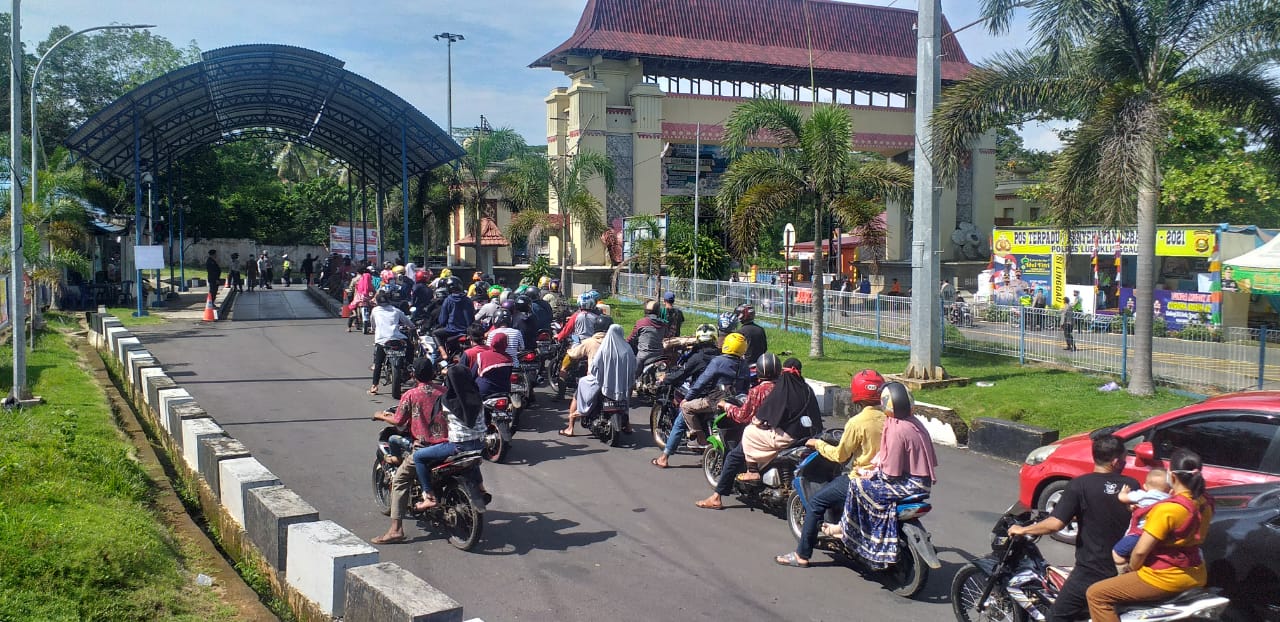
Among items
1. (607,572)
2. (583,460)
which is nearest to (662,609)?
(607,572)

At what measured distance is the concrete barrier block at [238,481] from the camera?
709 cm

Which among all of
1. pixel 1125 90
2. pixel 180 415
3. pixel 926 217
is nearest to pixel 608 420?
pixel 180 415

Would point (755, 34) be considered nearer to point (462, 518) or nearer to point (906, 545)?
point (462, 518)

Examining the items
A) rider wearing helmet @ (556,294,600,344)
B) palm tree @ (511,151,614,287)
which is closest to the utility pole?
rider wearing helmet @ (556,294,600,344)

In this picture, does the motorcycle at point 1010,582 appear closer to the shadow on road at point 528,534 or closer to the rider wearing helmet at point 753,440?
the rider wearing helmet at point 753,440

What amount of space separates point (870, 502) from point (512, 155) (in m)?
32.5

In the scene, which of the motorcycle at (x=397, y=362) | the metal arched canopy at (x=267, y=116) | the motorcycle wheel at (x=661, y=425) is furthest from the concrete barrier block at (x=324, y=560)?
the metal arched canopy at (x=267, y=116)

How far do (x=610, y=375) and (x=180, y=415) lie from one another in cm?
457

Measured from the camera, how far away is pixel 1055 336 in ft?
49.5

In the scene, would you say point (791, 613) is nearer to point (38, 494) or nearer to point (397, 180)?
point (38, 494)

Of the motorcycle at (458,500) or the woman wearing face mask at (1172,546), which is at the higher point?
the woman wearing face mask at (1172,546)

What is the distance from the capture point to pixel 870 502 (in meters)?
6.54

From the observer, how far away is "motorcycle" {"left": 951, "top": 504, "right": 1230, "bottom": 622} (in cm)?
542

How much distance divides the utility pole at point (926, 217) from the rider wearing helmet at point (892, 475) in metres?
8.36
